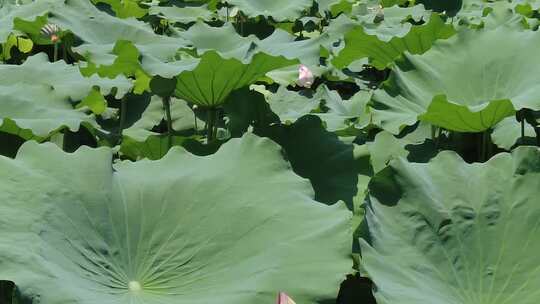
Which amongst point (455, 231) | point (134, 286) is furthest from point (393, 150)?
point (134, 286)

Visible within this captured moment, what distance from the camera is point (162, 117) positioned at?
107 inches

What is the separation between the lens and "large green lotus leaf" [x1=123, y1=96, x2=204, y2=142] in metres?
2.68

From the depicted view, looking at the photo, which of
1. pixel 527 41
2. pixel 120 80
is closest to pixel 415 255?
pixel 527 41

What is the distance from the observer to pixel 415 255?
5.11 feet

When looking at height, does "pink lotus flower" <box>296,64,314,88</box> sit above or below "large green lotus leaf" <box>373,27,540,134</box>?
above

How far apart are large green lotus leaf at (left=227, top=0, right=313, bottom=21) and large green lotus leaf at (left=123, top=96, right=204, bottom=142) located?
106 cm

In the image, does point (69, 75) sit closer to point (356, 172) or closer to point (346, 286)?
point (356, 172)

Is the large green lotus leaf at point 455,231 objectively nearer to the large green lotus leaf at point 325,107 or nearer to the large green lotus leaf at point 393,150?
the large green lotus leaf at point 393,150

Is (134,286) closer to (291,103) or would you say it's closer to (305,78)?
(291,103)

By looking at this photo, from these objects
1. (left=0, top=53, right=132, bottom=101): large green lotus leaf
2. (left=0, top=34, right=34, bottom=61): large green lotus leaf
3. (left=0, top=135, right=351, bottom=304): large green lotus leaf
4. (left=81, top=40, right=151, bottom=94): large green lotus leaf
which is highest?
(left=0, top=34, right=34, bottom=61): large green lotus leaf

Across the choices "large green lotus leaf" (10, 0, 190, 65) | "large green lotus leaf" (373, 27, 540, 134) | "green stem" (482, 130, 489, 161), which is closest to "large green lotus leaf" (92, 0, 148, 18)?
"large green lotus leaf" (10, 0, 190, 65)

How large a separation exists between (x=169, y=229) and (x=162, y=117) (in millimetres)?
1171

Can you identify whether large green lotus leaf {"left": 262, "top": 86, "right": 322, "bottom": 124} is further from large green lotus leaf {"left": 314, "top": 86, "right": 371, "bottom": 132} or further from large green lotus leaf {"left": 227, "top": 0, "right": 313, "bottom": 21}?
large green lotus leaf {"left": 227, "top": 0, "right": 313, "bottom": 21}

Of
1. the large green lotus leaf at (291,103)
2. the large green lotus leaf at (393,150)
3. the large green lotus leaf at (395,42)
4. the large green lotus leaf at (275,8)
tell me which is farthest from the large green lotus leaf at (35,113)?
the large green lotus leaf at (275,8)
